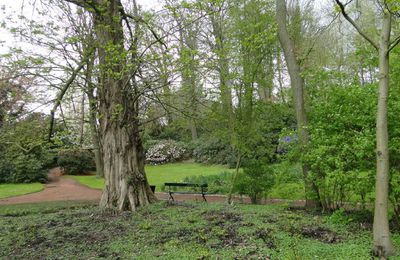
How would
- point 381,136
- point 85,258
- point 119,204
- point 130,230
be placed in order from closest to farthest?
point 381,136, point 85,258, point 130,230, point 119,204

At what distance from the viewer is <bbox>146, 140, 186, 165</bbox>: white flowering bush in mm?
28859

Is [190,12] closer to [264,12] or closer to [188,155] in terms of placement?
[264,12]

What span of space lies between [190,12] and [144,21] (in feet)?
3.15

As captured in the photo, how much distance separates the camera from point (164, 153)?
2912cm

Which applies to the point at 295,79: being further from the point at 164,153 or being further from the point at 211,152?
the point at 164,153

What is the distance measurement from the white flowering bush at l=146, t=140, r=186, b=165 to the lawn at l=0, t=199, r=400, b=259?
2015 centimetres

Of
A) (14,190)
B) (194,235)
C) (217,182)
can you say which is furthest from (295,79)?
(14,190)

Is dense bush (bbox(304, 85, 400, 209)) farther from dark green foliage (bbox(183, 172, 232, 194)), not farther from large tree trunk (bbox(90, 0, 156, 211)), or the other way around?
dark green foliage (bbox(183, 172, 232, 194))

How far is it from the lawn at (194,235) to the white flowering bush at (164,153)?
20147mm

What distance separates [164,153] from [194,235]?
909 inches

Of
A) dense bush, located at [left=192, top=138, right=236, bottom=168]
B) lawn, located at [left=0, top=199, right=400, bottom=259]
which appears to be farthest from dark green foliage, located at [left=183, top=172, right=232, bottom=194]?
dense bush, located at [left=192, top=138, right=236, bottom=168]

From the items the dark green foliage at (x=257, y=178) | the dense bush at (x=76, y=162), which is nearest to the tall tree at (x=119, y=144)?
the dark green foliage at (x=257, y=178)

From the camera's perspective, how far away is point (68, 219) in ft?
27.7

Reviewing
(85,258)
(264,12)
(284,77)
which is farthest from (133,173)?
(284,77)
